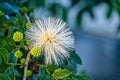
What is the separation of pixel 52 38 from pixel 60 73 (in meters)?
0.07

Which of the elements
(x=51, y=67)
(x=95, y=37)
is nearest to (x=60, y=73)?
(x=51, y=67)

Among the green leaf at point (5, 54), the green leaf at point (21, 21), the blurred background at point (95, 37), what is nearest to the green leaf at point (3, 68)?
the green leaf at point (5, 54)

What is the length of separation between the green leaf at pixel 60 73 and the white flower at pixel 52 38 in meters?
0.02

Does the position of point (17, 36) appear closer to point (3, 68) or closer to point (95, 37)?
point (3, 68)

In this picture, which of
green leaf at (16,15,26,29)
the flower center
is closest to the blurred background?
green leaf at (16,15,26,29)

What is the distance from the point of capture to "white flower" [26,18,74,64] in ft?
2.43

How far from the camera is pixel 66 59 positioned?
2.62ft

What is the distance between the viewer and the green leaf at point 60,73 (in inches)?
29.0

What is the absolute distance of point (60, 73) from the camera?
74 cm

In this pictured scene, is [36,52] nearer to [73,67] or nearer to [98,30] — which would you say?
[73,67]

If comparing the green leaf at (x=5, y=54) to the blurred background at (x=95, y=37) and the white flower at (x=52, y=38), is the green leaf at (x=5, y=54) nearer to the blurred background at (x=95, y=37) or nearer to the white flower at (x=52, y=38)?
the white flower at (x=52, y=38)

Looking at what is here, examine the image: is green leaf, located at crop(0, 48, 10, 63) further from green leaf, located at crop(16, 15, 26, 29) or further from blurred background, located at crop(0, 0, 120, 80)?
blurred background, located at crop(0, 0, 120, 80)

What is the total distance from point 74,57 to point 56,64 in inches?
3.3

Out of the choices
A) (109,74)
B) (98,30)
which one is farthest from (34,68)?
(98,30)
